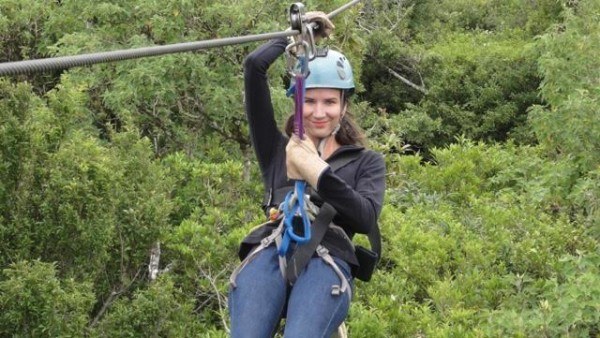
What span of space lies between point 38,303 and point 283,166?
1420 mm

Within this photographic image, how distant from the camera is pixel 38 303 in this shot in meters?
3.99

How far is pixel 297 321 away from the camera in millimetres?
2941

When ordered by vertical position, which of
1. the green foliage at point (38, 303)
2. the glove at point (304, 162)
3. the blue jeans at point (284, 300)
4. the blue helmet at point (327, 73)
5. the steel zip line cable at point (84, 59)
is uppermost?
the steel zip line cable at point (84, 59)

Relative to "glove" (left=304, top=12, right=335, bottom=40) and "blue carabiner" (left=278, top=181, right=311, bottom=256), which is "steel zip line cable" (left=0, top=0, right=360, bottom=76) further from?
"blue carabiner" (left=278, top=181, right=311, bottom=256)

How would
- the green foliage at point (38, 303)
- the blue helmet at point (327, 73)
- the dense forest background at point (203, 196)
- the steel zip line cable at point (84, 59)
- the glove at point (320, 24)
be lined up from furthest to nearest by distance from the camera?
the dense forest background at point (203, 196) → the green foliage at point (38, 303) → the blue helmet at point (327, 73) → the glove at point (320, 24) → the steel zip line cable at point (84, 59)

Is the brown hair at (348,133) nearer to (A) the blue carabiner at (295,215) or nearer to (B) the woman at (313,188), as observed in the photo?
(B) the woman at (313,188)

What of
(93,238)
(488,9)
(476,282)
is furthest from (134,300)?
(488,9)

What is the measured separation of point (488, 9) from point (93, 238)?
18475 mm

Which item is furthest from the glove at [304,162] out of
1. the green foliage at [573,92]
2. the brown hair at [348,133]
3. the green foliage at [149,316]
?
the green foliage at [573,92]

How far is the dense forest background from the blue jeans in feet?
4.29

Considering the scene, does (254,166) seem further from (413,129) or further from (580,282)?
(413,129)

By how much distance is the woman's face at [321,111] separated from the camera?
3.29m

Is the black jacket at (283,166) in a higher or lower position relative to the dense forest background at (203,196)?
higher

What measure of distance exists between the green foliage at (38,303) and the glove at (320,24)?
169 centimetres
